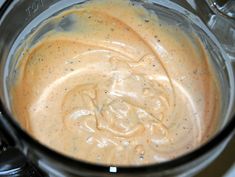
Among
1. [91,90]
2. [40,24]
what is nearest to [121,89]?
[91,90]

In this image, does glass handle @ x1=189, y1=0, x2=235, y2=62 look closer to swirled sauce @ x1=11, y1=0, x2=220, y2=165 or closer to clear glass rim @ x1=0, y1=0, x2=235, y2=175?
swirled sauce @ x1=11, y1=0, x2=220, y2=165

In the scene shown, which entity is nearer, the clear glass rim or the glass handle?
the clear glass rim

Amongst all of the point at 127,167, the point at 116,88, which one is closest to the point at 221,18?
the point at 116,88

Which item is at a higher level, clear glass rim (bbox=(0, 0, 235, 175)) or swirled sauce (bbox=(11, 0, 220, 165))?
clear glass rim (bbox=(0, 0, 235, 175))

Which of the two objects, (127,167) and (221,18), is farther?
(221,18)

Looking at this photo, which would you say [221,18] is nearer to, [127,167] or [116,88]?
[116,88]

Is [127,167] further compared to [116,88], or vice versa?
[116,88]

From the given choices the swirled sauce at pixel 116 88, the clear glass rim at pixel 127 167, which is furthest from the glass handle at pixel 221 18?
the clear glass rim at pixel 127 167

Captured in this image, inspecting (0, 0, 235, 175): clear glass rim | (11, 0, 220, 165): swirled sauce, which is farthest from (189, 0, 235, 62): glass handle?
(0, 0, 235, 175): clear glass rim

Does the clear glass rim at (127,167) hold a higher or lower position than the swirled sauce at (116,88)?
higher

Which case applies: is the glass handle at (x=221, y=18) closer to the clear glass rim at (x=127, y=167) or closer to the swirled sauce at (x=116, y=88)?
the swirled sauce at (x=116, y=88)
